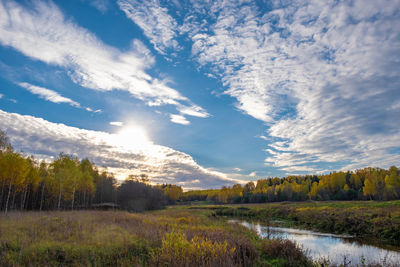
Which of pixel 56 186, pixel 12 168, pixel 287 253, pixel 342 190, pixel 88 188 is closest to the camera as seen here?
pixel 287 253

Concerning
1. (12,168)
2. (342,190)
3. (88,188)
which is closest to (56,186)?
(88,188)

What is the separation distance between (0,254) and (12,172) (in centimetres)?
2911

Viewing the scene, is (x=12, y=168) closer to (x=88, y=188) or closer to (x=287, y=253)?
(x=88, y=188)

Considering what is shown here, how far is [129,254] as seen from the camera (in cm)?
1030

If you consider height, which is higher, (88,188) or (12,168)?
(12,168)

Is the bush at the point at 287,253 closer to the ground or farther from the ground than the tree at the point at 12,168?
closer to the ground

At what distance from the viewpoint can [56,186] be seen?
44531mm

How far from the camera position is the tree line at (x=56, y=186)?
33.4m

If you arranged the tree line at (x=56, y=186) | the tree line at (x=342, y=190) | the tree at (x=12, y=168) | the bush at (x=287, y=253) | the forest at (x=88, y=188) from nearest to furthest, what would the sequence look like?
1. the bush at (x=287, y=253)
2. the tree at (x=12, y=168)
3. the tree line at (x=56, y=186)
4. the forest at (x=88, y=188)
5. the tree line at (x=342, y=190)

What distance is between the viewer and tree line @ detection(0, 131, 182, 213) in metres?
33.4

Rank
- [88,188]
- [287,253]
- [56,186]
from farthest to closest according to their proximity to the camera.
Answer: [88,188]
[56,186]
[287,253]

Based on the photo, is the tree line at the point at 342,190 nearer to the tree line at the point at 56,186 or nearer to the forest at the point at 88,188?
the forest at the point at 88,188

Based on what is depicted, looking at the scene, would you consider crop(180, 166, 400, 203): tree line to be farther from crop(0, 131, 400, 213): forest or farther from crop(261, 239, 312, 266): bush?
crop(261, 239, 312, 266): bush

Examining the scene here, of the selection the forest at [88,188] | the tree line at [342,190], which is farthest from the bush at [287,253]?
the tree line at [342,190]
